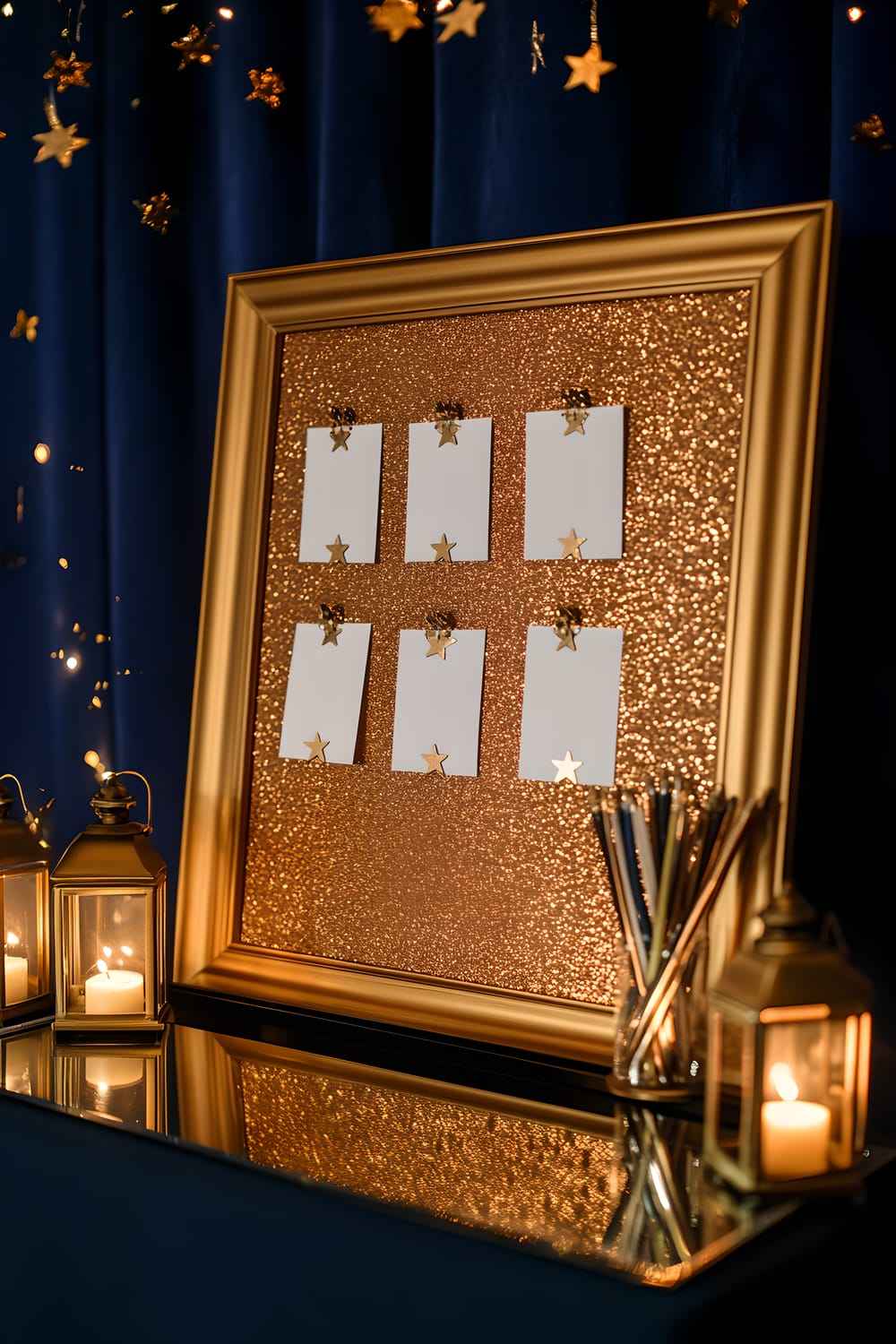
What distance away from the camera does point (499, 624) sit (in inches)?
37.9

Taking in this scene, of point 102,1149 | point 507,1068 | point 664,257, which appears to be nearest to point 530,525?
point 664,257

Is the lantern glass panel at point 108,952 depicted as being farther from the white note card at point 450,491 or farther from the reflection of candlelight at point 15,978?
the white note card at point 450,491

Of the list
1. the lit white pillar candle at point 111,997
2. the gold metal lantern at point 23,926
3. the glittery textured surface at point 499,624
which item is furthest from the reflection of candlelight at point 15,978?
the glittery textured surface at point 499,624

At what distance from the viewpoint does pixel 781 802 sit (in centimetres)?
81

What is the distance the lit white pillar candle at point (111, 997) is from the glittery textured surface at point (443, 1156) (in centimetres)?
17

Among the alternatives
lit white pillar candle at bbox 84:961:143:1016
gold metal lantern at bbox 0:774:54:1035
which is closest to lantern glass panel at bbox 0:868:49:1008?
gold metal lantern at bbox 0:774:54:1035

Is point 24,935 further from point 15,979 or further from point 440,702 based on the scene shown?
point 440,702

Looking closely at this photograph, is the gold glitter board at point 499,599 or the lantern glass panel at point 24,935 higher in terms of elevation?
the gold glitter board at point 499,599

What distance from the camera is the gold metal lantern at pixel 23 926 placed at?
1.06 m

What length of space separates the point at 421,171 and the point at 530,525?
42cm

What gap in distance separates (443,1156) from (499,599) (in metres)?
0.42

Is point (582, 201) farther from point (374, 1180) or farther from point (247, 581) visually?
point (374, 1180)

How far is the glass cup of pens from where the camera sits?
2.65ft

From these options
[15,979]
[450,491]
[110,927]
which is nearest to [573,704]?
[450,491]
